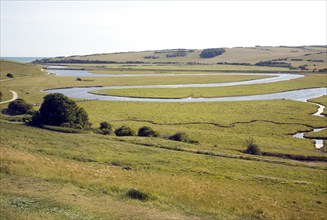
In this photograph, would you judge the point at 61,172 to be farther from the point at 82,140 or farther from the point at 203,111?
the point at 203,111

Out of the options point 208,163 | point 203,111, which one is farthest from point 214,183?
point 203,111

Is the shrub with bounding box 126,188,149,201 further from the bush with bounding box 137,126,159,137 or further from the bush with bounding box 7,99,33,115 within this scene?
the bush with bounding box 7,99,33,115

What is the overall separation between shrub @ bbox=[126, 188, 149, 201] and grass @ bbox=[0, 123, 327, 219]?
44cm

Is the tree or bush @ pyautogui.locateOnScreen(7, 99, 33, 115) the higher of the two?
the tree

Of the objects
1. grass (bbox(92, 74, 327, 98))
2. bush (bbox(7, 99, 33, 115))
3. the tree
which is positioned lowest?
grass (bbox(92, 74, 327, 98))

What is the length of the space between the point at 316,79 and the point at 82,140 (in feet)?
399

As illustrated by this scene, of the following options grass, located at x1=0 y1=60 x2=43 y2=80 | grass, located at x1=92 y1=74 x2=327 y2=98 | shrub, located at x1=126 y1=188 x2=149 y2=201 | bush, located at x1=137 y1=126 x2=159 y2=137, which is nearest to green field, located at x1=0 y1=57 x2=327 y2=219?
shrub, located at x1=126 y1=188 x2=149 y2=201

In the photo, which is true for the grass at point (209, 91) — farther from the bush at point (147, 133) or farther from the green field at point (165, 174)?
the bush at point (147, 133)

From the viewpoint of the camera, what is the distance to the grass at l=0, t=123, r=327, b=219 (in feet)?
70.5

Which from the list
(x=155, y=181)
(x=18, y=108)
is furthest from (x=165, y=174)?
(x=18, y=108)

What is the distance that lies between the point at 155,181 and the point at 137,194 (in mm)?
5388

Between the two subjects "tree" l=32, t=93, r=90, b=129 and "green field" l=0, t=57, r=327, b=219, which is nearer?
"green field" l=0, t=57, r=327, b=219

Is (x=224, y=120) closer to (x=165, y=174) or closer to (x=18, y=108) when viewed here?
(x=18, y=108)

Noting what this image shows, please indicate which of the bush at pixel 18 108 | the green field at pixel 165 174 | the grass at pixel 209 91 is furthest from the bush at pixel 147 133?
the grass at pixel 209 91
